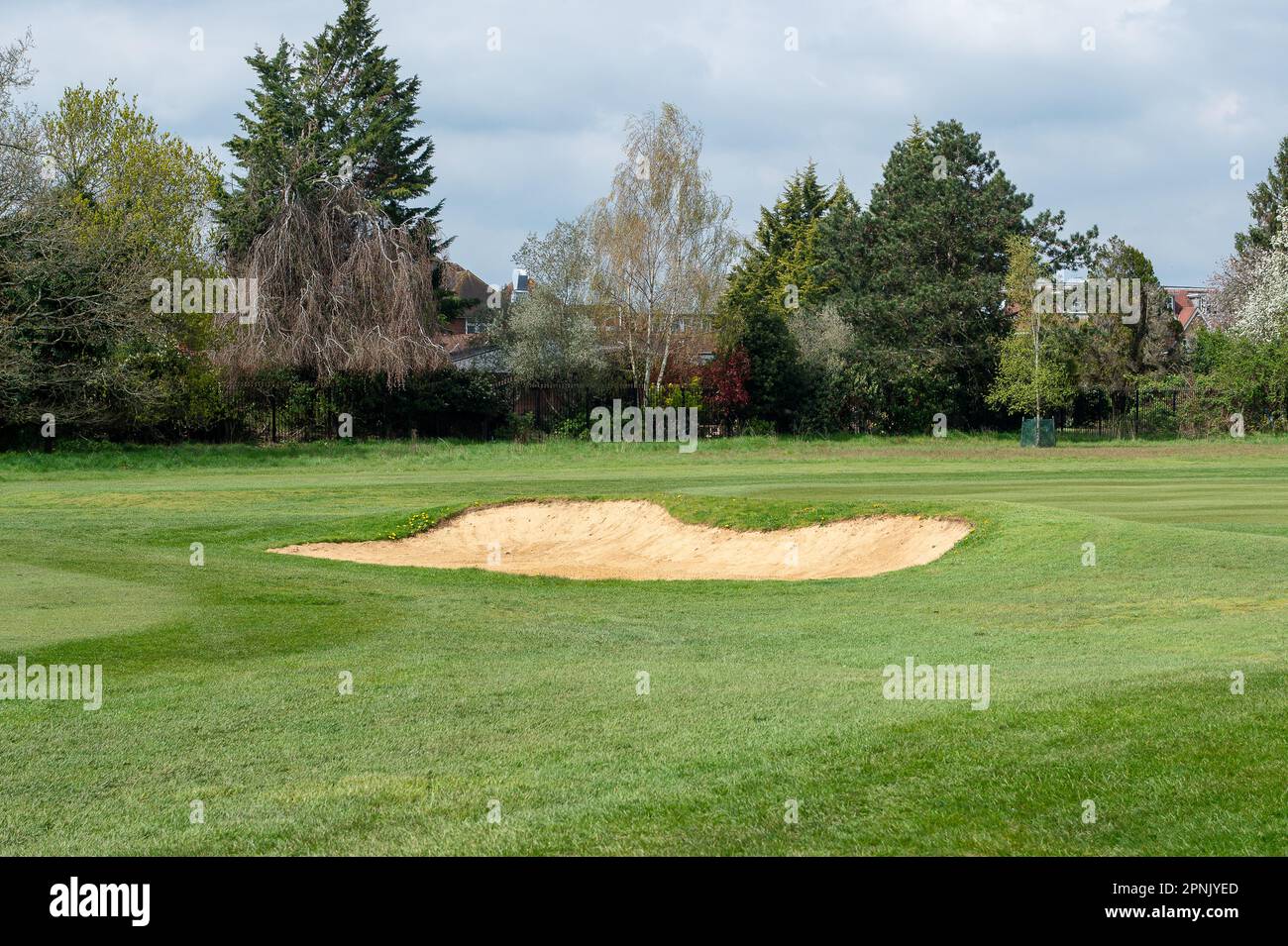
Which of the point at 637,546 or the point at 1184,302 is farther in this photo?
the point at 1184,302

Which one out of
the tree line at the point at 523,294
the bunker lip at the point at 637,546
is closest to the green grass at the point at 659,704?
the bunker lip at the point at 637,546

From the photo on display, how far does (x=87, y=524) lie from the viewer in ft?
76.2

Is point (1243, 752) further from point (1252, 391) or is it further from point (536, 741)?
point (1252, 391)

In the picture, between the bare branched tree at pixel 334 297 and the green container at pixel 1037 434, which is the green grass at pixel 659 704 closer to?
the bare branched tree at pixel 334 297

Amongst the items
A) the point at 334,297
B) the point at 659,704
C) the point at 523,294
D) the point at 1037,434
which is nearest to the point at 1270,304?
the point at 1037,434

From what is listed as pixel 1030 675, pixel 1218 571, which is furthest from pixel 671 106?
pixel 1030 675

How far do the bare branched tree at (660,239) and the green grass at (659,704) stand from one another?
100 feet

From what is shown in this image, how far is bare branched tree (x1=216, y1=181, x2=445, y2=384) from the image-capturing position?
46.9 m

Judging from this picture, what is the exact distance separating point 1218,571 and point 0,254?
36087 millimetres

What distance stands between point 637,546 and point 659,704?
46.7 ft

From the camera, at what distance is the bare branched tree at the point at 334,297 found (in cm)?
4688

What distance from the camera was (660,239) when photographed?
51562mm

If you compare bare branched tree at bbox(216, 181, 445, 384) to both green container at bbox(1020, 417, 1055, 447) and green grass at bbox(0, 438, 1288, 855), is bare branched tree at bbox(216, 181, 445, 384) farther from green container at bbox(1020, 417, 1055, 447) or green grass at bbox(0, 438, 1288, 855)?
green grass at bbox(0, 438, 1288, 855)

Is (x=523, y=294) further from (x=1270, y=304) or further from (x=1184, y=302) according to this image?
(x=1184, y=302)
